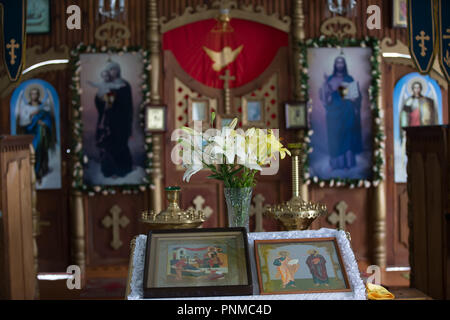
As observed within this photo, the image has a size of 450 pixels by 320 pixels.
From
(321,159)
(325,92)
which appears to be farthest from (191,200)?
(325,92)

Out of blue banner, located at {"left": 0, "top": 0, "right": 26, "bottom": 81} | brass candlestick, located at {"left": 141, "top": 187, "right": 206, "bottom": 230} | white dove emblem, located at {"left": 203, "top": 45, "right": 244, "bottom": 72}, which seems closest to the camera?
brass candlestick, located at {"left": 141, "top": 187, "right": 206, "bottom": 230}

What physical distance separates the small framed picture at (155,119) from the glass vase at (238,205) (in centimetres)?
368

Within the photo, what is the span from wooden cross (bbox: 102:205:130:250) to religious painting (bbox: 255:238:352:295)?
4.20 meters

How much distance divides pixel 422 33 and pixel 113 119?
3167mm

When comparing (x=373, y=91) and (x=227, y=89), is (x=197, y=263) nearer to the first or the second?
(x=227, y=89)

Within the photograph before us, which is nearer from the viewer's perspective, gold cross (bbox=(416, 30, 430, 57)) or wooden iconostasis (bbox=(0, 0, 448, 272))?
gold cross (bbox=(416, 30, 430, 57))

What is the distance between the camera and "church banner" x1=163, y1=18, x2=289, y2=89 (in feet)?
20.0

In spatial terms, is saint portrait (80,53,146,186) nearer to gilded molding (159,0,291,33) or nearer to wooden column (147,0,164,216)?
wooden column (147,0,164,216)

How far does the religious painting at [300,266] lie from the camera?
76.2 inches

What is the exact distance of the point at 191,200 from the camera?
619 centimetres

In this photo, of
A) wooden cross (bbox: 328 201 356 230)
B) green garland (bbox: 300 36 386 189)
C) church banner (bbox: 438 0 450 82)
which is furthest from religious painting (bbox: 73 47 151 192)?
church banner (bbox: 438 0 450 82)

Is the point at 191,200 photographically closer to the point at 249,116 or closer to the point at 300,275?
the point at 249,116

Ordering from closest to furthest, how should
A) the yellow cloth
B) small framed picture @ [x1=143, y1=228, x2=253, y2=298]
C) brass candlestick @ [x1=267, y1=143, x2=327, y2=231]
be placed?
small framed picture @ [x1=143, y1=228, x2=253, y2=298], the yellow cloth, brass candlestick @ [x1=267, y1=143, x2=327, y2=231]

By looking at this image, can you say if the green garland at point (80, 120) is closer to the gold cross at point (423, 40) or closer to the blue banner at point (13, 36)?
the blue banner at point (13, 36)
